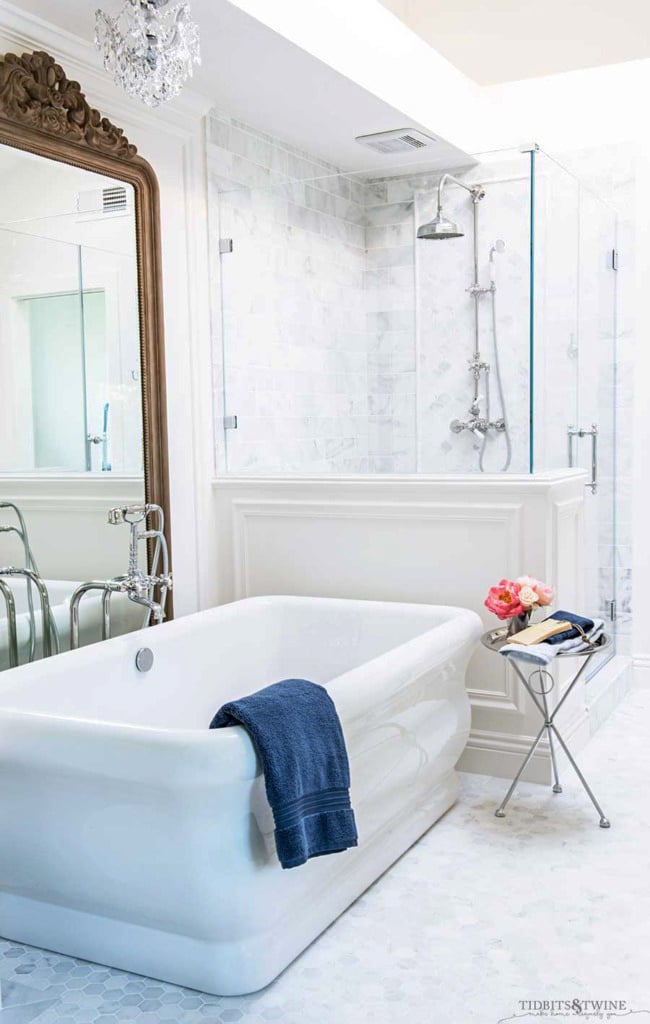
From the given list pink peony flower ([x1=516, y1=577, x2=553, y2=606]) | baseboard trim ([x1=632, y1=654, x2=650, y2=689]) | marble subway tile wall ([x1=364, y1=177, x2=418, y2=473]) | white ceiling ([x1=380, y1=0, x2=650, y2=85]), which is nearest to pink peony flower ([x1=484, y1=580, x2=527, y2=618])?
pink peony flower ([x1=516, y1=577, x2=553, y2=606])

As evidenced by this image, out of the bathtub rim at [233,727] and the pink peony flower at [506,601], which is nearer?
the bathtub rim at [233,727]

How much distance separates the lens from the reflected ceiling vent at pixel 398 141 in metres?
4.12

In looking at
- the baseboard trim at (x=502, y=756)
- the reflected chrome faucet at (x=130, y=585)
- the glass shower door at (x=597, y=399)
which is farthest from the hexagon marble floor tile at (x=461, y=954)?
the glass shower door at (x=597, y=399)

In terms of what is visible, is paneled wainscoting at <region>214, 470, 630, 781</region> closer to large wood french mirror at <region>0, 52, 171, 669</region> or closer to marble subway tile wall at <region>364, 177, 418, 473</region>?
marble subway tile wall at <region>364, 177, 418, 473</region>

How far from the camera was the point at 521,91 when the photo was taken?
4703mm

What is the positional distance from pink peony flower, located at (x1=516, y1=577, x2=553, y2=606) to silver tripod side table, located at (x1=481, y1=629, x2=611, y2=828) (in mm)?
156

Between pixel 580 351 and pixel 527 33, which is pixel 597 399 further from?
pixel 527 33

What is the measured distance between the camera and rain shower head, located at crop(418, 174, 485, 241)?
3523 mm

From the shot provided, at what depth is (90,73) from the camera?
3.19 meters

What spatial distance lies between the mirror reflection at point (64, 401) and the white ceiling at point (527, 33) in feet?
6.72

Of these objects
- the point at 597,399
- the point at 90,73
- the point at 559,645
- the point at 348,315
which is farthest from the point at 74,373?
the point at 597,399

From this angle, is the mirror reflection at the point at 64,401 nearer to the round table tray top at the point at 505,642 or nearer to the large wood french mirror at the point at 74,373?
the large wood french mirror at the point at 74,373

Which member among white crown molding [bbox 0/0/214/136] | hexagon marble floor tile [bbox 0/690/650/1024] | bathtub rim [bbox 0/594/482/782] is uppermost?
white crown molding [bbox 0/0/214/136]

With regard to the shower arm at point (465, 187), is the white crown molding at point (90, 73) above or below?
above
